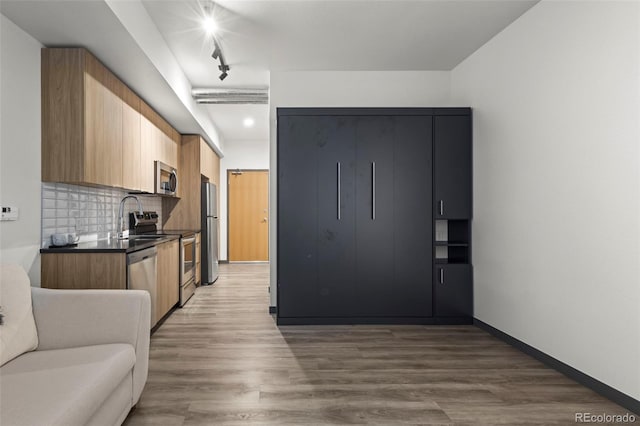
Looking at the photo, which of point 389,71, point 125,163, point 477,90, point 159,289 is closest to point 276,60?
point 389,71

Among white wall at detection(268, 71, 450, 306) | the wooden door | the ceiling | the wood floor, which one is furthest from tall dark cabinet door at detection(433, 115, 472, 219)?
the wooden door

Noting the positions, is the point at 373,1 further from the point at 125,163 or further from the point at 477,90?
the point at 125,163

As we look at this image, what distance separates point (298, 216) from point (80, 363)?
2.32 meters

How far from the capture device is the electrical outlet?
91.7 inches

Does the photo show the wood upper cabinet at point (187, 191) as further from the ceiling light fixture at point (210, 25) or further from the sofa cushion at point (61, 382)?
the sofa cushion at point (61, 382)

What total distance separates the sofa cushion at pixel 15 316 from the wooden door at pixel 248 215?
6.39m

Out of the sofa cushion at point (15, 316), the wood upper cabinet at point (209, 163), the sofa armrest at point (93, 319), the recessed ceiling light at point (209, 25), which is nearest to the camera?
the sofa cushion at point (15, 316)

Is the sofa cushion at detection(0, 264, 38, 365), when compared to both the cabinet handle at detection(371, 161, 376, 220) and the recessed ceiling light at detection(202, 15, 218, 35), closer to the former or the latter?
the recessed ceiling light at detection(202, 15, 218, 35)

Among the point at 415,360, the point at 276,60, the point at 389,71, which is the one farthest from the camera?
the point at 389,71

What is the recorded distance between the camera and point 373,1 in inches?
113

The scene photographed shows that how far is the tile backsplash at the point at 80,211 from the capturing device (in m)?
2.81

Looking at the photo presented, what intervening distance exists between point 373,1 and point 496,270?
8.28ft

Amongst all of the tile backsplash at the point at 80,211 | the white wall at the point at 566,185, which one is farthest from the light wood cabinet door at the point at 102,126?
the white wall at the point at 566,185

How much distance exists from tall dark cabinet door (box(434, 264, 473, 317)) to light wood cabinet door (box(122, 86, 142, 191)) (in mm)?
3169
